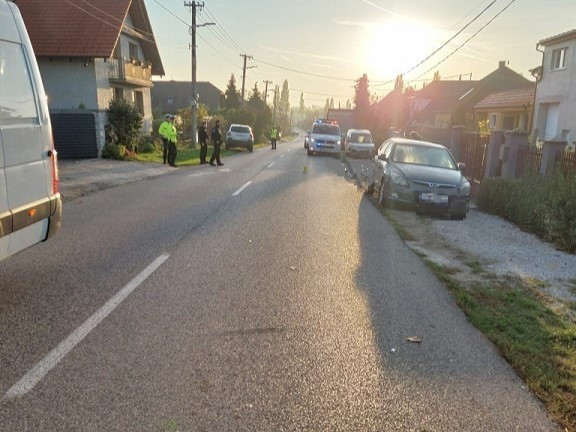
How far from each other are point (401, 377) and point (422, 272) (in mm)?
2829

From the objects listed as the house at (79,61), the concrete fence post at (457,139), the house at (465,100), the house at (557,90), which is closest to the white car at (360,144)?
the house at (465,100)

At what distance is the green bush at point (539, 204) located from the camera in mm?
7738

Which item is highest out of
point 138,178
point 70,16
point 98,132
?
point 70,16

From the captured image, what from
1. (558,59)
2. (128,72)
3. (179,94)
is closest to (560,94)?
(558,59)

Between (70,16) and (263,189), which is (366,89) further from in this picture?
(263,189)

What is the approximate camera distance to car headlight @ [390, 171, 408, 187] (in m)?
10.2

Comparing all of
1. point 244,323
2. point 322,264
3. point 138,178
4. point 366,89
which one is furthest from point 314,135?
point 366,89

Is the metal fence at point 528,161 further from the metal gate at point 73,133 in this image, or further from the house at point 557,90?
the metal gate at point 73,133

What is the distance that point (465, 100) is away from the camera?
143 ft

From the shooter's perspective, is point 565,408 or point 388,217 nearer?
point 565,408

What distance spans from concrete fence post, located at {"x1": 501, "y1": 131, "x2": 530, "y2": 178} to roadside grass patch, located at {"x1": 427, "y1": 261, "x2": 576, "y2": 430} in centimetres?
694

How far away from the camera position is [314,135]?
30.0m

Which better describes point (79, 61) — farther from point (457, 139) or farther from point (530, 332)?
point (530, 332)

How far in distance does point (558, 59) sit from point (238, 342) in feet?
86.9
